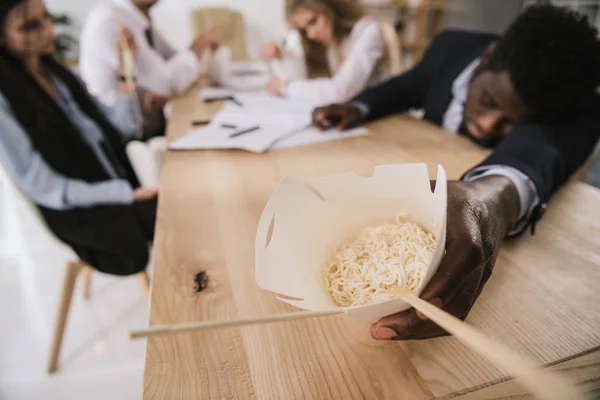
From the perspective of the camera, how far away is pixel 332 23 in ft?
4.21

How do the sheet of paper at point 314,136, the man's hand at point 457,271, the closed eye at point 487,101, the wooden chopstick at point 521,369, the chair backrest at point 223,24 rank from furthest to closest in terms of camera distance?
the chair backrest at point 223,24, the sheet of paper at point 314,136, the closed eye at point 487,101, the man's hand at point 457,271, the wooden chopstick at point 521,369

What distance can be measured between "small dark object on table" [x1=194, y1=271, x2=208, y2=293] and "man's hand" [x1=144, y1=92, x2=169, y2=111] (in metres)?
1.07

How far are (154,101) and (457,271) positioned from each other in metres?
1.29

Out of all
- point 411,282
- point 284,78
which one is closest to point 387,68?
point 284,78

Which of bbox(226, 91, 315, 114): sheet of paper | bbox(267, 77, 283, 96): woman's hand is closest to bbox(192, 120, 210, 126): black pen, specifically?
bbox(226, 91, 315, 114): sheet of paper

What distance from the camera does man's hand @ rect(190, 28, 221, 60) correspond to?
1.48 metres

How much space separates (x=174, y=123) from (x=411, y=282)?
822mm

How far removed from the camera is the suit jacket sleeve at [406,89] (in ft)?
3.00

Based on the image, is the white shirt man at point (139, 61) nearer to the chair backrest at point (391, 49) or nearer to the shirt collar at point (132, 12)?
the shirt collar at point (132, 12)

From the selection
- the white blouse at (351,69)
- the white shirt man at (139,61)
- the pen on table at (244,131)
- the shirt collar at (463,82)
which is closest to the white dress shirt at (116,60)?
the white shirt man at (139,61)

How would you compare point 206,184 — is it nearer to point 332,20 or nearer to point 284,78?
point 284,78

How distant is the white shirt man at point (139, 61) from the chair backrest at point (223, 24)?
0.83 ft

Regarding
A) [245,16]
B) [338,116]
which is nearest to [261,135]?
[338,116]

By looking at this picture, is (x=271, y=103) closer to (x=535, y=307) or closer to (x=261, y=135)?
(x=261, y=135)
